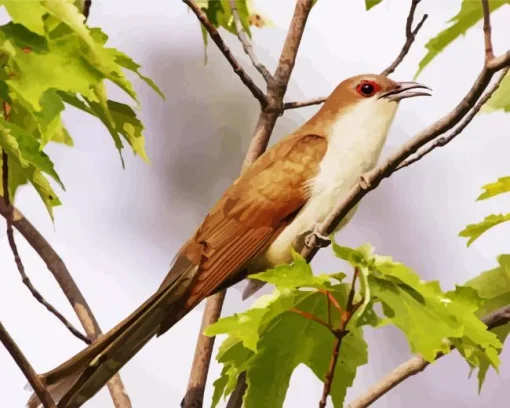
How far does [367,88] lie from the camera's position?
0.79 metres

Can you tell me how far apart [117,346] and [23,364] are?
149 millimetres

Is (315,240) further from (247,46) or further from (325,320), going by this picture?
(247,46)

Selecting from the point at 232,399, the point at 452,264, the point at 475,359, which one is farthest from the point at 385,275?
the point at 452,264

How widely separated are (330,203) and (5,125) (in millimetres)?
350

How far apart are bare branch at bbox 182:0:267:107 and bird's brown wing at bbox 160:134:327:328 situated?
7 centimetres

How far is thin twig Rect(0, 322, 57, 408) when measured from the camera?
0.50 meters

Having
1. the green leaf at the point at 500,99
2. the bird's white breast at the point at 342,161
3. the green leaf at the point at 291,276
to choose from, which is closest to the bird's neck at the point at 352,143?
the bird's white breast at the point at 342,161

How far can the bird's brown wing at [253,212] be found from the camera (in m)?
0.70

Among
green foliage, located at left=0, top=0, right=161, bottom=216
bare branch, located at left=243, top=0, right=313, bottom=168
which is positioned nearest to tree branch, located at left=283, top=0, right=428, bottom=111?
A: bare branch, located at left=243, top=0, right=313, bottom=168

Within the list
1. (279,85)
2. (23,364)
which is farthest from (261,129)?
(23,364)

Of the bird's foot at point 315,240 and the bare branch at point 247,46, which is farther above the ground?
the bare branch at point 247,46

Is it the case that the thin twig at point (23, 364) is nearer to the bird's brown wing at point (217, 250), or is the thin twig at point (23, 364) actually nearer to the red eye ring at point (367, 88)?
the bird's brown wing at point (217, 250)

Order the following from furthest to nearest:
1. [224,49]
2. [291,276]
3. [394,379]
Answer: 1. [224,49]
2. [394,379]
3. [291,276]

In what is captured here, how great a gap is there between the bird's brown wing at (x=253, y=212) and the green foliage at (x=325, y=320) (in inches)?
5.0
